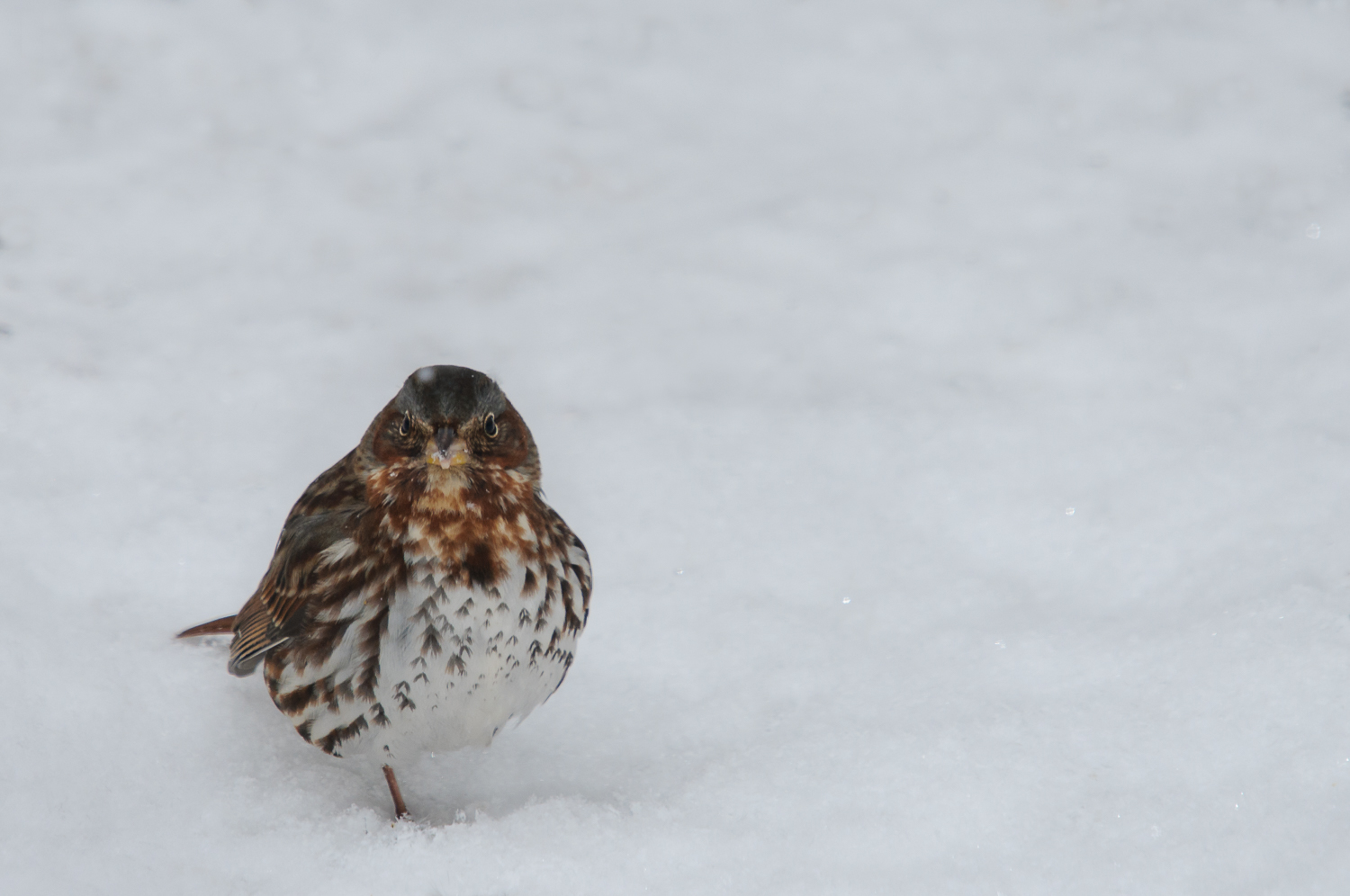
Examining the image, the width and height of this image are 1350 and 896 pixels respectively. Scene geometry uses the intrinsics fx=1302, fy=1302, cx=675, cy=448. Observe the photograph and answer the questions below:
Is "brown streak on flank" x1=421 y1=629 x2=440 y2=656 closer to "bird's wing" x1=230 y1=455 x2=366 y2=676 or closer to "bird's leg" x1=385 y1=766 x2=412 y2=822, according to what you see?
"bird's wing" x1=230 y1=455 x2=366 y2=676

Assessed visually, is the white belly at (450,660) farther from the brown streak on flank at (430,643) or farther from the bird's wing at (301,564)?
the bird's wing at (301,564)

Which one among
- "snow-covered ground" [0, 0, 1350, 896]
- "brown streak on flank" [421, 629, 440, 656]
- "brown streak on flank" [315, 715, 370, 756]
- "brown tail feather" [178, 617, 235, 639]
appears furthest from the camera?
"brown tail feather" [178, 617, 235, 639]

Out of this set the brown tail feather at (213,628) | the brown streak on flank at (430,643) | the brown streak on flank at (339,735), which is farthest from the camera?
the brown tail feather at (213,628)

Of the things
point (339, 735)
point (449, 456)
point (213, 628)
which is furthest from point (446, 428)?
point (213, 628)

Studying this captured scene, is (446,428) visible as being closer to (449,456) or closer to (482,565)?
(449,456)

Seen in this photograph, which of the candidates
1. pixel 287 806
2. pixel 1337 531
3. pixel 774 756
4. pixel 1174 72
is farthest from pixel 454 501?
pixel 1174 72

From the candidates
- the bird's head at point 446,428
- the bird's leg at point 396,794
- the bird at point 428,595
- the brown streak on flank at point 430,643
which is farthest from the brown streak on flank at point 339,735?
the bird's head at point 446,428

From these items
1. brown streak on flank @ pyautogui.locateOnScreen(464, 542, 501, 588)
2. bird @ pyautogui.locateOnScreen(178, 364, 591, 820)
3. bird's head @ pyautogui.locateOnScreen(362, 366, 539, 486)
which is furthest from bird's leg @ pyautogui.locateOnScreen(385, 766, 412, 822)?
bird's head @ pyautogui.locateOnScreen(362, 366, 539, 486)
